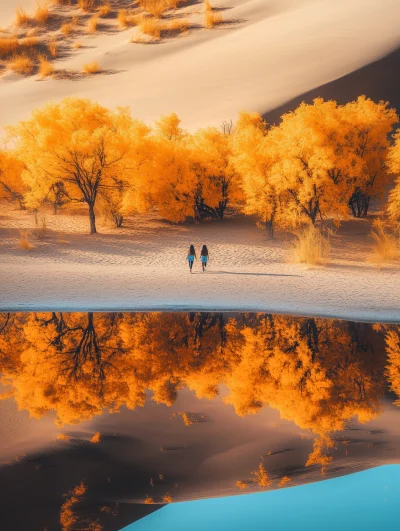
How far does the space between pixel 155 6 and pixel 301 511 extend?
79743 mm

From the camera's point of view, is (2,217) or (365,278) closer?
(365,278)

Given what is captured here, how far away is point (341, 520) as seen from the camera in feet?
22.6

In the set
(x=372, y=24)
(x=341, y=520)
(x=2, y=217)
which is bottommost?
(x=341, y=520)

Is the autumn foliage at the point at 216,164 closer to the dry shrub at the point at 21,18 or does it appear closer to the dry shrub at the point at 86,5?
the dry shrub at the point at 21,18

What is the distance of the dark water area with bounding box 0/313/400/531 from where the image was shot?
7410 mm

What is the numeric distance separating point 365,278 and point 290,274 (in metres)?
1.95

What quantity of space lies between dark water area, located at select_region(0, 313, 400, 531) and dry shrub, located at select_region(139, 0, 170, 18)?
233 ft

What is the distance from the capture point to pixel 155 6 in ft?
264

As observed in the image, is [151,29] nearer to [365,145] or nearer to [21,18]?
[21,18]

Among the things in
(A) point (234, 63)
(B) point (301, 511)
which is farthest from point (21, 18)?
(B) point (301, 511)

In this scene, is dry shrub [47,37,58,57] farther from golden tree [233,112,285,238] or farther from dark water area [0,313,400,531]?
dark water area [0,313,400,531]

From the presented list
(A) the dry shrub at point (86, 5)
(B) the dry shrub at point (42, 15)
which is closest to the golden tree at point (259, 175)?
(B) the dry shrub at point (42, 15)

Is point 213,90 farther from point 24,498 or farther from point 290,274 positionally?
point 24,498

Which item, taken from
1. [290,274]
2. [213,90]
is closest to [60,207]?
[290,274]
